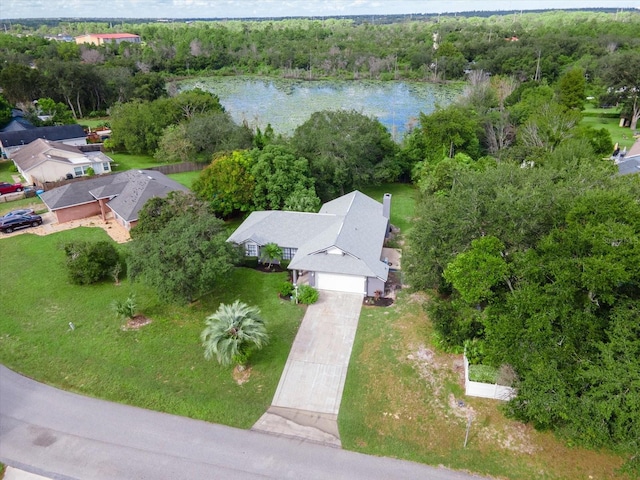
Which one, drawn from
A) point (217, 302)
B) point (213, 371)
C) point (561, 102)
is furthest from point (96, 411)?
point (561, 102)

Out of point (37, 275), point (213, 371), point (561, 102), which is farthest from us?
point (561, 102)

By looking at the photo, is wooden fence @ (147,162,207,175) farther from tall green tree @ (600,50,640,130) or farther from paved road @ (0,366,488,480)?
tall green tree @ (600,50,640,130)

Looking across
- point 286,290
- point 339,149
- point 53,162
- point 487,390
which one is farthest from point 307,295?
point 53,162

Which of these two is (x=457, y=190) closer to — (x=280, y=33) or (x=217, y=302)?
(x=217, y=302)

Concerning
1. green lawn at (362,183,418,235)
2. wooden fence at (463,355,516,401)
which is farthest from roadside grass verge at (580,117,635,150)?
wooden fence at (463,355,516,401)

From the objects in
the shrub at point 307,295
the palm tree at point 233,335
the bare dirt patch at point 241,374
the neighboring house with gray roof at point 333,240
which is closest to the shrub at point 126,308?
the palm tree at point 233,335

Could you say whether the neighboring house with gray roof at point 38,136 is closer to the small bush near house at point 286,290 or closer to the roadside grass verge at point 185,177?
the roadside grass verge at point 185,177
